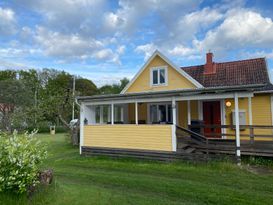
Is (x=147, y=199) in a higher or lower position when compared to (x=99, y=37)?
lower

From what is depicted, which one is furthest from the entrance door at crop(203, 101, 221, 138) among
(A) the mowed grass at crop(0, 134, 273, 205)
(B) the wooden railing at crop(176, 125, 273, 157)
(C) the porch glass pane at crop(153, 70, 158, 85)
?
(A) the mowed grass at crop(0, 134, 273, 205)

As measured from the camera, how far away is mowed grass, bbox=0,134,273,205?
633 cm

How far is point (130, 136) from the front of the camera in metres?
12.8

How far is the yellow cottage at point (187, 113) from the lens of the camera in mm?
11336

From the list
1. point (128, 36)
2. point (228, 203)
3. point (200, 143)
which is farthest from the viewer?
point (128, 36)

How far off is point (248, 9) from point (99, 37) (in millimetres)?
11986

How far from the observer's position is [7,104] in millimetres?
39438

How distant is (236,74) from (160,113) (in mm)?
5269

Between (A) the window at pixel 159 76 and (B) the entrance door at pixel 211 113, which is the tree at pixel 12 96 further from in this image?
(B) the entrance door at pixel 211 113

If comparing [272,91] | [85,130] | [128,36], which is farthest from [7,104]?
[272,91]

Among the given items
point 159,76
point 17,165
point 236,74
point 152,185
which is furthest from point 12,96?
point 17,165

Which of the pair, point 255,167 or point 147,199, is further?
point 255,167

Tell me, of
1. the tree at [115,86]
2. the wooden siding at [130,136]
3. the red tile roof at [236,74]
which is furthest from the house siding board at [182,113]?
the tree at [115,86]

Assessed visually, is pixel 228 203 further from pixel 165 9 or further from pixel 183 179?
pixel 165 9
